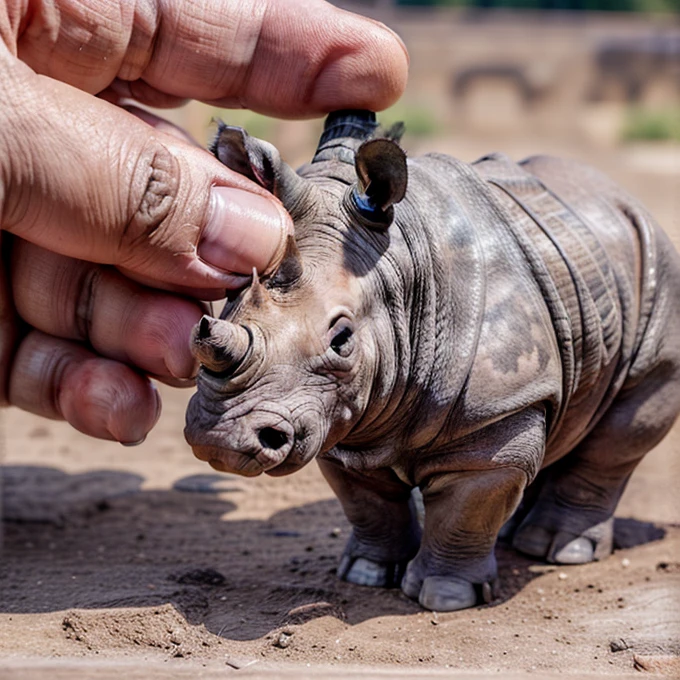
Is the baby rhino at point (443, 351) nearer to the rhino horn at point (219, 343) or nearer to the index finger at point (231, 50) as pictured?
the rhino horn at point (219, 343)

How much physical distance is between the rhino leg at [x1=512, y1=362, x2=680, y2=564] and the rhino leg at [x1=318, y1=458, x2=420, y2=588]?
2.62ft

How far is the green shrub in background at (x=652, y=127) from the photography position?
2669 centimetres

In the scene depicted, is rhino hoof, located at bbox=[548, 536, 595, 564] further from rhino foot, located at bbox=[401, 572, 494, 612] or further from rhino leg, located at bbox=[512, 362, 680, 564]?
rhino foot, located at bbox=[401, 572, 494, 612]

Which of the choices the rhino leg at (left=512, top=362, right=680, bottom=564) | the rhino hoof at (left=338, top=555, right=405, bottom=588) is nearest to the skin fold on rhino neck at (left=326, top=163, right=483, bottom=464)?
the rhino hoof at (left=338, top=555, right=405, bottom=588)

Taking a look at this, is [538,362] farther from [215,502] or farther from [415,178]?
[215,502]

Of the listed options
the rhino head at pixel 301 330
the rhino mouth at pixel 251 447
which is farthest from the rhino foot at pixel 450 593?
the rhino mouth at pixel 251 447

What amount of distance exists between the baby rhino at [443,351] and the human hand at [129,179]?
0.20m

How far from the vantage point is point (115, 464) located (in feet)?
22.3

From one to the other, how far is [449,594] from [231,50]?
7.67ft

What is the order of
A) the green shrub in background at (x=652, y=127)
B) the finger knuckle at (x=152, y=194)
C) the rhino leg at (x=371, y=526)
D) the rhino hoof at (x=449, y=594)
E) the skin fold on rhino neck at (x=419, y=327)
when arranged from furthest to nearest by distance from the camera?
the green shrub in background at (x=652, y=127), the rhino leg at (x=371, y=526), the rhino hoof at (x=449, y=594), the skin fold on rhino neck at (x=419, y=327), the finger knuckle at (x=152, y=194)

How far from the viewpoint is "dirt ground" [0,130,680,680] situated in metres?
3.85

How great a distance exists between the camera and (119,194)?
12.1ft

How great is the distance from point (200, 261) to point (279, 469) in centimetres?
76

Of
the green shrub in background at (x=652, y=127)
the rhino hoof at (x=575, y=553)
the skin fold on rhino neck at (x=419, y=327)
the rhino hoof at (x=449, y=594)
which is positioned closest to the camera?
the skin fold on rhino neck at (x=419, y=327)
